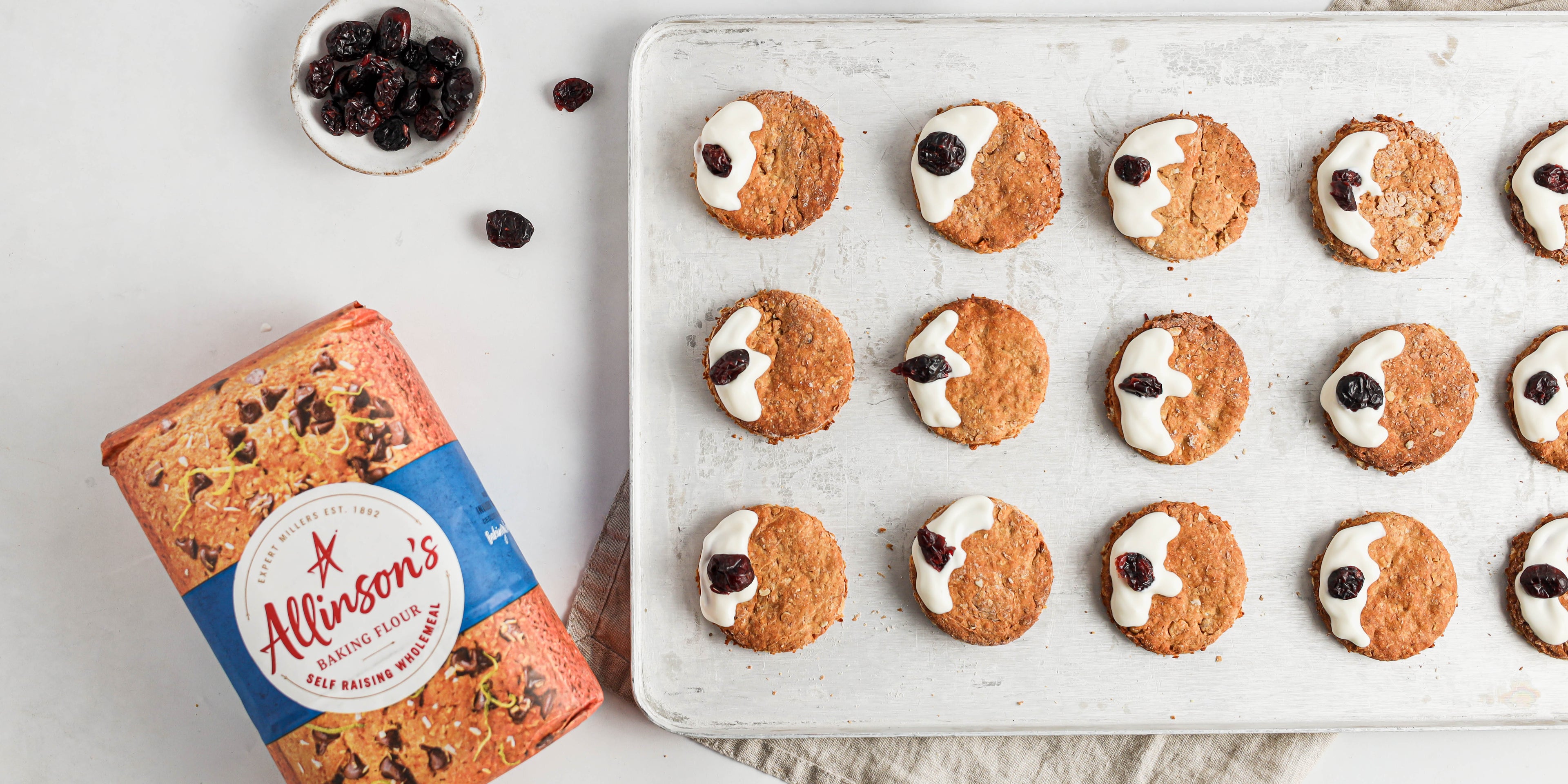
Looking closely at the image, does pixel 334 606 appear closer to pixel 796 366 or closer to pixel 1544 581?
pixel 796 366

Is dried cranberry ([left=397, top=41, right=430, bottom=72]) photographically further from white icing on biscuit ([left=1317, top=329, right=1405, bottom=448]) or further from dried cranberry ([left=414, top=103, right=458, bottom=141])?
white icing on biscuit ([left=1317, top=329, right=1405, bottom=448])

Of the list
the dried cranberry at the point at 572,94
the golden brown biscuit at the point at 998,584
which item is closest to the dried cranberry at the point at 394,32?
the dried cranberry at the point at 572,94

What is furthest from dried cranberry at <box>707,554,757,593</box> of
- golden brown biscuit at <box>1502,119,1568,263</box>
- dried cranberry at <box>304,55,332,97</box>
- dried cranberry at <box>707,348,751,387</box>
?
golden brown biscuit at <box>1502,119,1568,263</box>

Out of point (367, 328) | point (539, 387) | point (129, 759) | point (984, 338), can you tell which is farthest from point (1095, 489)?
point (129, 759)

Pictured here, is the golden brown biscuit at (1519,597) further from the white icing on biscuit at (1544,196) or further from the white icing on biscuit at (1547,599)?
the white icing on biscuit at (1544,196)

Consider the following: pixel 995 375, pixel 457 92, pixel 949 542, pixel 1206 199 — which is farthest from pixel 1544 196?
pixel 457 92

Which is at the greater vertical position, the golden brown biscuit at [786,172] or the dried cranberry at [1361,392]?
the golden brown biscuit at [786,172]
